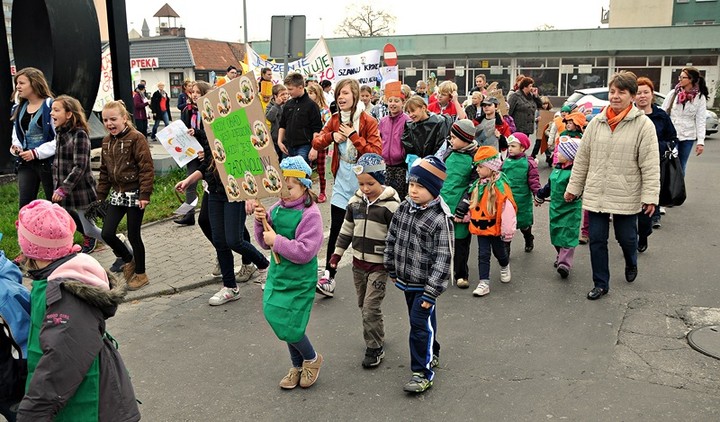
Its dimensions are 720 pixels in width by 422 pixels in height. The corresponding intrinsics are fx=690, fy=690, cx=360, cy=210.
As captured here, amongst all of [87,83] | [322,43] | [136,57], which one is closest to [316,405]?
[87,83]

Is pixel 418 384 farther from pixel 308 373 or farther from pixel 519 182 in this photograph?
pixel 519 182

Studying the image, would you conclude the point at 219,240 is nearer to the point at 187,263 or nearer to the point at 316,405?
the point at 187,263

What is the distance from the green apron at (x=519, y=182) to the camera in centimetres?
714

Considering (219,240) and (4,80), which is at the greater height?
(4,80)

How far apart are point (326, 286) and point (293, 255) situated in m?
2.05

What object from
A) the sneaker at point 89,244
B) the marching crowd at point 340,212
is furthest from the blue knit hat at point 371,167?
the sneaker at point 89,244

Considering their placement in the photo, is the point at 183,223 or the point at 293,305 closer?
the point at 293,305

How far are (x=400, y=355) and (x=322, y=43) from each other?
11982 mm

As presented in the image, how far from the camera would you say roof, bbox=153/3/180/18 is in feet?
260

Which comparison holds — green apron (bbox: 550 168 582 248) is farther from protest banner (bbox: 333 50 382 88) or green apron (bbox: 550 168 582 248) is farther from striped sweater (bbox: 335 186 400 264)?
protest banner (bbox: 333 50 382 88)

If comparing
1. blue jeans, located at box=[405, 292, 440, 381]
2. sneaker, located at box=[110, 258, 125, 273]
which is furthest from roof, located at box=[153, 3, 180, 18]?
blue jeans, located at box=[405, 292, 440, 381]

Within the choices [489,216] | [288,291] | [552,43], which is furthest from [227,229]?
[552,43]

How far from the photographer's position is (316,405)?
14.0 feet

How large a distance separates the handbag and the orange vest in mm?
1949
